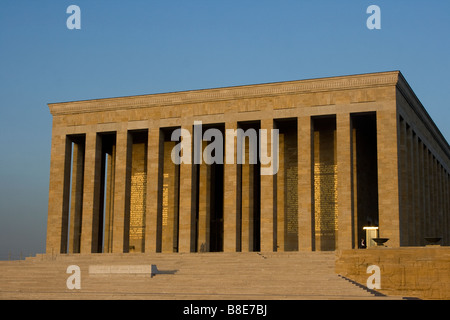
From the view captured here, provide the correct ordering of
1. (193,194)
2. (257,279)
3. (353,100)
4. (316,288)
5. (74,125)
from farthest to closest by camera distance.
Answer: (74,125) < (193,194) < (353,100) < (257,279) < (316,288)

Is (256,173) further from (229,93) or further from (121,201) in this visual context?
(121,201)

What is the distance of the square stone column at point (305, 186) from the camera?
3378 centimetres

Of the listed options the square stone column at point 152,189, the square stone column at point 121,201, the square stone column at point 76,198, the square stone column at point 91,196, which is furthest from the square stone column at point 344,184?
the square stone column at point 76,198

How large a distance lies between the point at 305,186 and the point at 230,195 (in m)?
4.32

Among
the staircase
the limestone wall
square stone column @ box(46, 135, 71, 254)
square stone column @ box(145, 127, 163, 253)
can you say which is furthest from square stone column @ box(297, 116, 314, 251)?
square stone column @ box(46, 135, 71, 254)

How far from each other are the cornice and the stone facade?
2.4 inches

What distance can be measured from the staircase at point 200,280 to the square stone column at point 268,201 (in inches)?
126

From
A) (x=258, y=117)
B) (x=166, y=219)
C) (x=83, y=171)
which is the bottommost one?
(x=166, y=219)

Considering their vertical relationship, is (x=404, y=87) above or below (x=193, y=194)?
above

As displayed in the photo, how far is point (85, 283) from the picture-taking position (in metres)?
22.9
